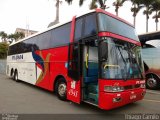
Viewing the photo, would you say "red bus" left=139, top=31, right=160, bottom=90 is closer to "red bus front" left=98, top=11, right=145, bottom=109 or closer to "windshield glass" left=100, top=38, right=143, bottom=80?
"red bus front" left=98, top=11, right=145, bottom=109

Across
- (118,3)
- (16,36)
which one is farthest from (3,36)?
(118,3)

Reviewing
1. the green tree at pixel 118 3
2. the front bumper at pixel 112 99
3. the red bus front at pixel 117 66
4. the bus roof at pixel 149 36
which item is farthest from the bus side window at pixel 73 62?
the green tree at pixel 118 3

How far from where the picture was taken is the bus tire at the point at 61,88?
8.20m

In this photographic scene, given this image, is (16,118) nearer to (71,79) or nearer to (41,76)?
(71,79)

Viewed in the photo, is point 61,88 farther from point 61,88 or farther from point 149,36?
point 149,36

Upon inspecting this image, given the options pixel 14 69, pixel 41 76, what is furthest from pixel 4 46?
pixel 41 76

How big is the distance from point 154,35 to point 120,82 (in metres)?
6.82

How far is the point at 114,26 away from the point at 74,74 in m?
2.18

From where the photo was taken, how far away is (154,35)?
11750 millimetres

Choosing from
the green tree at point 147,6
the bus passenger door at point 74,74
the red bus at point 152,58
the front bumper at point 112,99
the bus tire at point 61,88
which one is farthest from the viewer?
the green tree at point 147,6

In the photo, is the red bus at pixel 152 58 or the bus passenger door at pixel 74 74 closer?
the bus passenger door at pixel 74 74

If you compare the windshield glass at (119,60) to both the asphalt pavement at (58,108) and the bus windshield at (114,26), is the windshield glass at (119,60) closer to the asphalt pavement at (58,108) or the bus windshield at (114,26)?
the bus windshield at (114,26)

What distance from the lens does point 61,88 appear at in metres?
8.40

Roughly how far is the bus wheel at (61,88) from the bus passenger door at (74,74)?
0.66m
